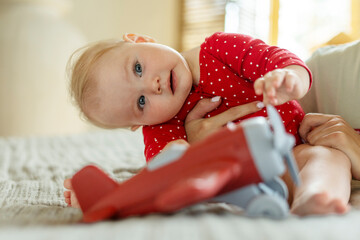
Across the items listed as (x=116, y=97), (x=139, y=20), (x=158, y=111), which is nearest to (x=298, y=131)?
(x=158, y=111)

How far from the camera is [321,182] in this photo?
625 mm

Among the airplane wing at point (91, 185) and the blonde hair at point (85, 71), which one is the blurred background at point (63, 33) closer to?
the blonde hair at point (85, 71)

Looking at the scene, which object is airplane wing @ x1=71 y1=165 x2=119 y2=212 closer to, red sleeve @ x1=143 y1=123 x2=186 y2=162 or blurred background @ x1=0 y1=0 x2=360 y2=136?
red sleeve @ x1=143 y1=123 x2=186 y2=162

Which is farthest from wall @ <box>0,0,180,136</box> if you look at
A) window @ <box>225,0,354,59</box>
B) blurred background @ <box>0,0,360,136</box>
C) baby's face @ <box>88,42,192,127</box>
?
baby's face @ <box>88,42,192,127</box>

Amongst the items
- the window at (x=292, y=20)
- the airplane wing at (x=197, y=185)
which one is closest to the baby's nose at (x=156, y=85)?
the airplane wing at (x=197, y=185)

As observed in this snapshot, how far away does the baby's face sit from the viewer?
996mm

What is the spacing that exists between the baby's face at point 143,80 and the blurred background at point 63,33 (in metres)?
1.71

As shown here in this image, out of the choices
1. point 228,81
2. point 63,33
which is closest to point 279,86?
point 228,81

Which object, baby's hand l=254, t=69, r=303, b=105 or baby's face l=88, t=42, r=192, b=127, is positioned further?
baby's face l=88, t=42, r=192, b=127

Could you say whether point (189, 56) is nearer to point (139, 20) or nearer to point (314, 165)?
point (314, 165)

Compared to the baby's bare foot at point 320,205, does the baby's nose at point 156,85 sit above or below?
below

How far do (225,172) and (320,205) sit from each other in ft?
0.54

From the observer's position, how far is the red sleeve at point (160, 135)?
40.9 inches

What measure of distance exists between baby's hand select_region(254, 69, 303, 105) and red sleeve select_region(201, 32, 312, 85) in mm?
112
